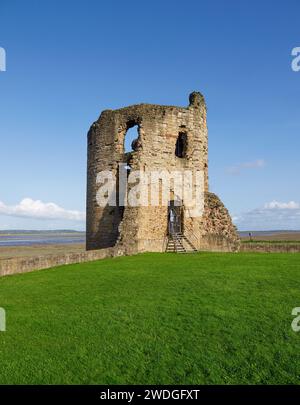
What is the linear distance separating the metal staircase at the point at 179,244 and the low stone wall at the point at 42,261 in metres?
3.94

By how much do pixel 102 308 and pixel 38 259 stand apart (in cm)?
601

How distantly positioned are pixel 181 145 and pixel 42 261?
10933 millimetres

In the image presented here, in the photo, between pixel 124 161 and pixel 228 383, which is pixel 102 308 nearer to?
pixel 228 383

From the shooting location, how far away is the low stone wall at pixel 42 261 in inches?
432

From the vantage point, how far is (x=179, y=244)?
60.0ft

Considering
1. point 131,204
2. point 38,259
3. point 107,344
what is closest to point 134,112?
point 131,204

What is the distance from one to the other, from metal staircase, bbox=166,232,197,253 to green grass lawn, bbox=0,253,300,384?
344 inches

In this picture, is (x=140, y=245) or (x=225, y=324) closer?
(x=225, y=324)

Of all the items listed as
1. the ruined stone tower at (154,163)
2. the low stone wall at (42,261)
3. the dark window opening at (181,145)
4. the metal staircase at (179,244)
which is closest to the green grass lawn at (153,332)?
the low stone wall at (42,261)

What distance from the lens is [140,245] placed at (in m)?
17.4

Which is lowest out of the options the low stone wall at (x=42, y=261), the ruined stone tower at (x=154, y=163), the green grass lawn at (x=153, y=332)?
the green grass lawn at (x=153, y=332)

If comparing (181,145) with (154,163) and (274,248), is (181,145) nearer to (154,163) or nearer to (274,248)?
(154,163)

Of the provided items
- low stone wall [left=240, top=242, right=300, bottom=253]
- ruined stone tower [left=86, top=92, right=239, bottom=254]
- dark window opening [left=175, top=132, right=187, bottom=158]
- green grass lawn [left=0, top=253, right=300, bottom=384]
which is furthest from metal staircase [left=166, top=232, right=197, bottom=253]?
green grass lawn [left=0, top=253, right=300, bottom=384]

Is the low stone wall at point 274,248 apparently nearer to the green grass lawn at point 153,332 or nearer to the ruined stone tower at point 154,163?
the ruined stone tower at point 154,163
